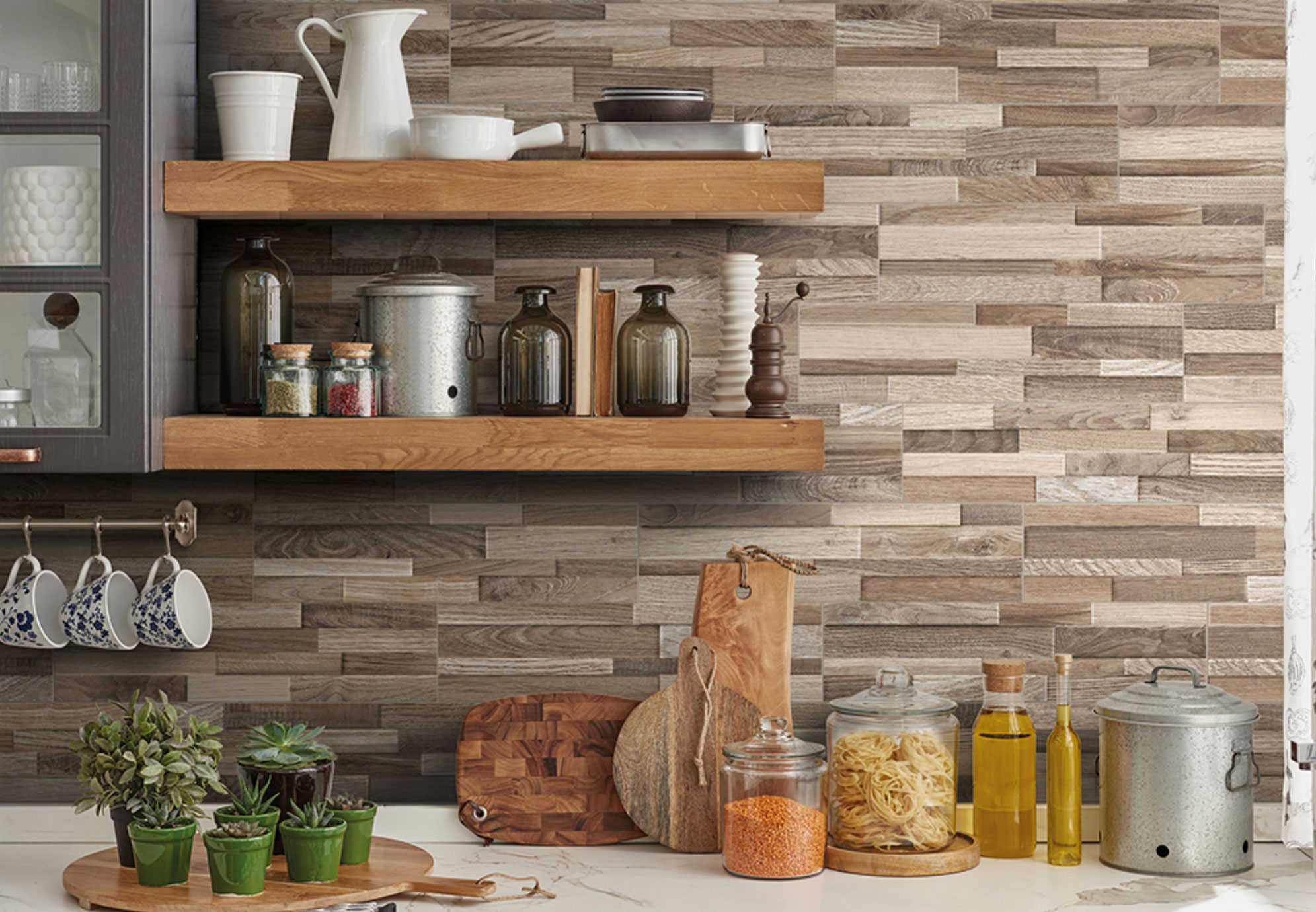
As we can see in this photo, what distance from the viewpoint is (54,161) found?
1.84 metres

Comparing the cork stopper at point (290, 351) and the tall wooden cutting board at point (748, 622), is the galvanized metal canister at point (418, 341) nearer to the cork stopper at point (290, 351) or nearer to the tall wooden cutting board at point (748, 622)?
the cork stopper at point (290, 351)

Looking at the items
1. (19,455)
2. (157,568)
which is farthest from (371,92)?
(157,568)

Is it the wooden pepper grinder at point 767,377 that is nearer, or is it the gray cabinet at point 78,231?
the gray cabinet at point 78,231

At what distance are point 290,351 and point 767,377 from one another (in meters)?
0.73

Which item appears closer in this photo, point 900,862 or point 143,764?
point 143,764

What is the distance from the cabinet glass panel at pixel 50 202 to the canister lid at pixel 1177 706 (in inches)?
65.1

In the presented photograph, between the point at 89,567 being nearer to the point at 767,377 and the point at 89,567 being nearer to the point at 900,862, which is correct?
the point at 767,377

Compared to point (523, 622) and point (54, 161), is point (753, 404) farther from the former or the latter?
point (54, 161)

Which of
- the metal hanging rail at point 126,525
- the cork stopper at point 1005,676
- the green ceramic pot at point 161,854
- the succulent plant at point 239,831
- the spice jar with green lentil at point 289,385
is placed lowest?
the green ceramic pot at point 161,854

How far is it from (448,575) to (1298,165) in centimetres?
160

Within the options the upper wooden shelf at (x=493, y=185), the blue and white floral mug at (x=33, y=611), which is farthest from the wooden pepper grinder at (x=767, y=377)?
the blue and white floral mug at (x=33, y=611)

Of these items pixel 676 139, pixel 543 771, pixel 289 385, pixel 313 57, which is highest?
pixel 313 57

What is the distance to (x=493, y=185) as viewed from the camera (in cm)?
190

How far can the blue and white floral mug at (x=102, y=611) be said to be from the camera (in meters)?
2.03
